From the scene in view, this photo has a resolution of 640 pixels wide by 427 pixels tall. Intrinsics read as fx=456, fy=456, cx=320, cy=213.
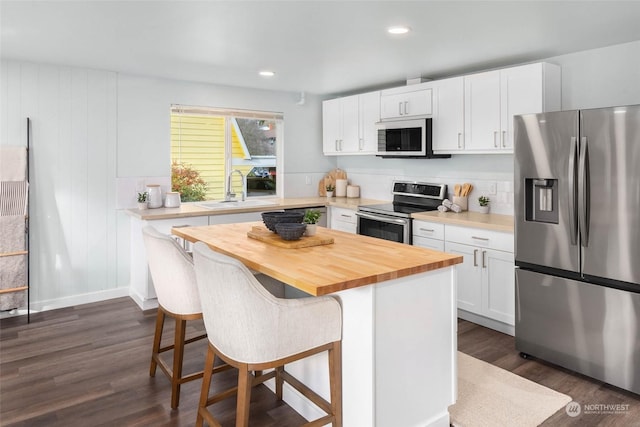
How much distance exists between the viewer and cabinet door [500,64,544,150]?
3.50 metres

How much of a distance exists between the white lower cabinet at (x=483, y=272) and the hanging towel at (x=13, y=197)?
355 cm

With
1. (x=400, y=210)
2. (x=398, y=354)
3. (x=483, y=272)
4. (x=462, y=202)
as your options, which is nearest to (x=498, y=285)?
(x=483, y=272)

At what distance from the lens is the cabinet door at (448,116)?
13.4 ft

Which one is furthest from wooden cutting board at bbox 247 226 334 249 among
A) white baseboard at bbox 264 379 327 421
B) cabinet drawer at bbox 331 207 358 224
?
cabinet drawer at bbox 331 207 358 224

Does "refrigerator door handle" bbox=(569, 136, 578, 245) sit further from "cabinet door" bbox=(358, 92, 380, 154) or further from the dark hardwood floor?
"cabinet door" bbox=(358, 92, 380, 154)

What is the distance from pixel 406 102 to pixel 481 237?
1.67 m

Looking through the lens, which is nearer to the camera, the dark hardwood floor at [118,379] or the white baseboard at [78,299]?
the dark hardwood floor at [118,379]

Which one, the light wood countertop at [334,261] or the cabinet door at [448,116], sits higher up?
the cabinet door at [448,116]

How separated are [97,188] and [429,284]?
3518mm

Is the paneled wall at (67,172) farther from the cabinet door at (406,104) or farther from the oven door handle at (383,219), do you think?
the cabinet door at (406,104)

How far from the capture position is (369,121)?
16.6 ft

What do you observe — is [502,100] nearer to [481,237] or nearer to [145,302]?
[481,237]

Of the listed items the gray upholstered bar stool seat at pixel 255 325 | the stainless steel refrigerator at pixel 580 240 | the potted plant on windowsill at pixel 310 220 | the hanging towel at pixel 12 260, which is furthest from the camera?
the hanging towel at pixel 12 260

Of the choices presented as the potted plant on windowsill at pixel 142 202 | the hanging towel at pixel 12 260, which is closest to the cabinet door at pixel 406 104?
the potted plant on windowsill at pixel 142 202
